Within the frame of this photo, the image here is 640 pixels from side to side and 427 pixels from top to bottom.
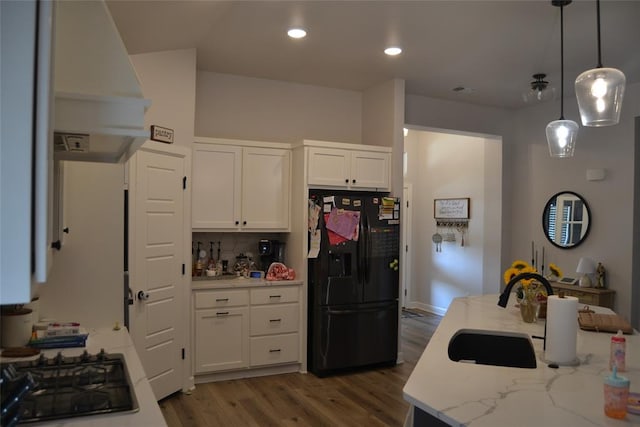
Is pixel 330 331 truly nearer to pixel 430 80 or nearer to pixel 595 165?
pixel 430 80

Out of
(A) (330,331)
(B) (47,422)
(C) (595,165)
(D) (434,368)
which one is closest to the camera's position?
(B) (47,422)

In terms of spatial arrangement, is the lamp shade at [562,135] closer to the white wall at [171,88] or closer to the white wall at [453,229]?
the white wall at [171,88]

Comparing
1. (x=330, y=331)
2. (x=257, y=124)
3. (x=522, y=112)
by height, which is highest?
(x=522, y=112)

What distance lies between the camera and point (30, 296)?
831 millimetres

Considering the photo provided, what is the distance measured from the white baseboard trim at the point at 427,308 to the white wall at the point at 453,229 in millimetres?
15

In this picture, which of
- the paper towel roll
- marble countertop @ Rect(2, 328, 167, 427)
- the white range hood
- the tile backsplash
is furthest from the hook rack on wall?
the white range hood

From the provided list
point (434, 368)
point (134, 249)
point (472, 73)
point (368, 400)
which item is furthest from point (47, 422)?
point (472, 73)

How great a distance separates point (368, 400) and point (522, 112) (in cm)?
396

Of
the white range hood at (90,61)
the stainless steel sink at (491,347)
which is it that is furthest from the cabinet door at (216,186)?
the white range hood at (90,61)

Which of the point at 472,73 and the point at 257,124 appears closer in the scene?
the point at 472,73

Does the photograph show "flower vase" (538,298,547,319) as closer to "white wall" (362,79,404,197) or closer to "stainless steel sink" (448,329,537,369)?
"stainless steel sink" (448,329,537,369)

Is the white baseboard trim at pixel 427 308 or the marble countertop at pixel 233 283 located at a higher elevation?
the marble countertop at pixel 233 283

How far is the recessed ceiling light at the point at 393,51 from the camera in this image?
12.6ft

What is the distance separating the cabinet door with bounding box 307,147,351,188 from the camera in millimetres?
4430
